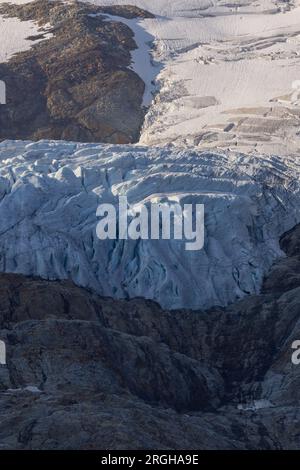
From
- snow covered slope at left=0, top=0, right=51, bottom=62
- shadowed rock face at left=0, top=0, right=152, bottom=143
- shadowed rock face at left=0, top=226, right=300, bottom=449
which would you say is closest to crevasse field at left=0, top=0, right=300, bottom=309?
shadowed rock face at left=0, top=226, right=300, bottom=449

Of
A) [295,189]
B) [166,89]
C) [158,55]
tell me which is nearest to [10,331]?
[295,189]

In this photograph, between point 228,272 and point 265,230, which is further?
point 265,230

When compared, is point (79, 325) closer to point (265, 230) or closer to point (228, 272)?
point (228, 272)

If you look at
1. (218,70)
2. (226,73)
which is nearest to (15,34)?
(218,70)

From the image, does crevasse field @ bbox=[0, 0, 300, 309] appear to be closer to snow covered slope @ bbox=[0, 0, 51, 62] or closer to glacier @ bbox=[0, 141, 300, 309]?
glacier @ bbox=[0, 141, 300, 309]

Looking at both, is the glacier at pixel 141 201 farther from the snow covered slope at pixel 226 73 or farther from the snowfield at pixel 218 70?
the snow covered slope at pixel 226 73
